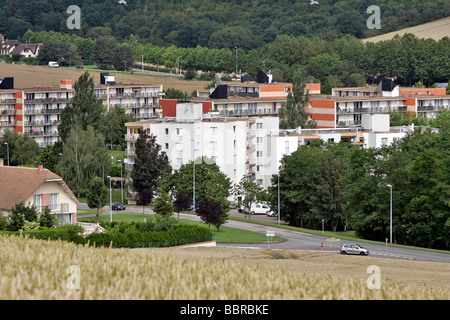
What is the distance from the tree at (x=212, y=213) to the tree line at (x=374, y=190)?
11161mm

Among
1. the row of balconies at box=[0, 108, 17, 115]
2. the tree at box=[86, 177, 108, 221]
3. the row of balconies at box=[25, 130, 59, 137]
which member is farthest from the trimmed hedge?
the row of balconies at box=[0, 108, 17, 115]

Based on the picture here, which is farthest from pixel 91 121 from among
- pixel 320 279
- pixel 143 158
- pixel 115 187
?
pixel 320 279

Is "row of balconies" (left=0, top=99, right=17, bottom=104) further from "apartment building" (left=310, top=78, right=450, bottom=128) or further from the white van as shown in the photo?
the white van

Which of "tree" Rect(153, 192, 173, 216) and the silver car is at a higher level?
"tree" Rect(153, 192, 173, 216)

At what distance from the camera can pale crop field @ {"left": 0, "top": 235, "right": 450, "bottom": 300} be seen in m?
29.5

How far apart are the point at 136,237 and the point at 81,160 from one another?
1734 inches

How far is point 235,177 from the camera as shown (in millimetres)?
107250

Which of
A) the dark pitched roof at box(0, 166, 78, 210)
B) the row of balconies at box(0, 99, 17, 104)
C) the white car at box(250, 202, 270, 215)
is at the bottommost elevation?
the white car at box(250, 202, 270, 215)

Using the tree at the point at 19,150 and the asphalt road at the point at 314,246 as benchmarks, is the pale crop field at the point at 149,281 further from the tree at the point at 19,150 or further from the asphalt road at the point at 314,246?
the tree at the point at 19,150

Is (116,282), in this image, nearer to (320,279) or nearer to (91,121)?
(320,279)

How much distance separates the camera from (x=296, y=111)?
14012 centimetres

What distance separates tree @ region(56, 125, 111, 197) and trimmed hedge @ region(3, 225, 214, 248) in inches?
1511

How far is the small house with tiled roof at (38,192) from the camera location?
73.1 metres
